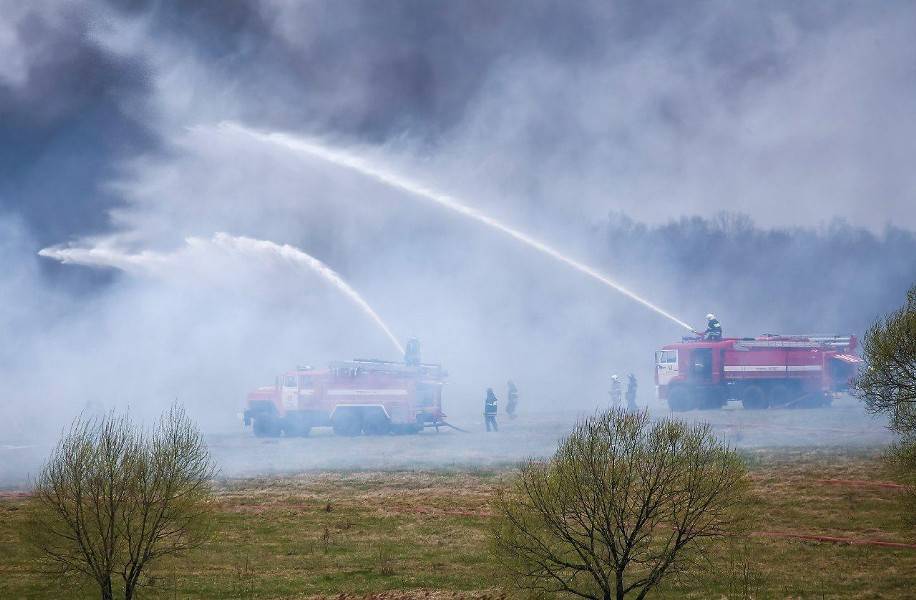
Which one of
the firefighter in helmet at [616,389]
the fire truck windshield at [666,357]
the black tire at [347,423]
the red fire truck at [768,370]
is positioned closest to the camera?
the black tire at [347,423]

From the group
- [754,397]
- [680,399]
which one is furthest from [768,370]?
[680,399]

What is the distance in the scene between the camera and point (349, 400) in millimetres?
51375

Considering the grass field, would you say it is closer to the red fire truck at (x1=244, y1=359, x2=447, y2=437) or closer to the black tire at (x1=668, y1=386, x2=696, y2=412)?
the red fire truck at (x1=244, y1=359, x2=447, y2=437)

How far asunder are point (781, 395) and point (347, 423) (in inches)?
1218

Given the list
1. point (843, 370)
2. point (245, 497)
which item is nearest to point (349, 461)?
point (245, 497)

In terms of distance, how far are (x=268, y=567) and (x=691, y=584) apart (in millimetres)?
12175

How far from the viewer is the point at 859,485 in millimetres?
28000

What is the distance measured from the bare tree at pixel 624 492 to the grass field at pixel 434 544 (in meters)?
2.24

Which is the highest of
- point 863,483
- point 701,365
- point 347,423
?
point 701,365

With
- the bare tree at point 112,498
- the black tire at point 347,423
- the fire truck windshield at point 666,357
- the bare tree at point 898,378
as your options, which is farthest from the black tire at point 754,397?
the bare tree at point 112,498

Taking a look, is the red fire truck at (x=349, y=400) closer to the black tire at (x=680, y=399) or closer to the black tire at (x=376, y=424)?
the black tire at (x=376, y=424)

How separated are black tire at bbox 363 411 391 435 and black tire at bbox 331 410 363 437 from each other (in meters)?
0.42

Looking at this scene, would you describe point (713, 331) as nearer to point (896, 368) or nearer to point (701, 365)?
point (701, 365)

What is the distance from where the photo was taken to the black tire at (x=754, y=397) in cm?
5362
